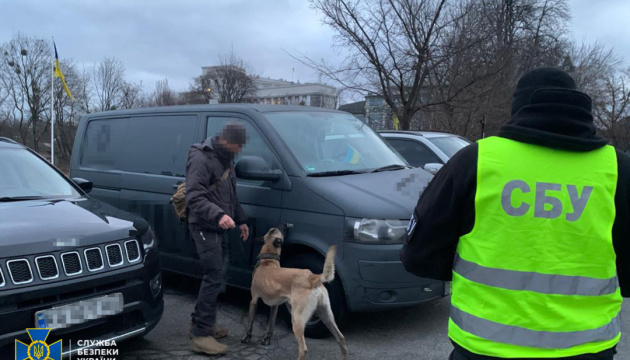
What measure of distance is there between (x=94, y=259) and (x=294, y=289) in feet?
4.72

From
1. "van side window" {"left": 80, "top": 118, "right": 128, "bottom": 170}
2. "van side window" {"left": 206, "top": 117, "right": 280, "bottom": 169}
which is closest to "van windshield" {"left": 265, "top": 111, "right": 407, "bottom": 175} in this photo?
"van side window" {"left": 206, "top": 117, "right": 280, "bottom": 169}

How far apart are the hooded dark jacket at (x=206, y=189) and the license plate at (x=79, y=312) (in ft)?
2.69

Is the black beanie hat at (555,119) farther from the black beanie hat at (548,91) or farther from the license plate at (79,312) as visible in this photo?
the license plate at (79,312)

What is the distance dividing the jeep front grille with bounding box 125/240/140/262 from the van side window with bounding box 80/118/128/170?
2442 mm

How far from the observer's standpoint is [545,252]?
5.39 ft

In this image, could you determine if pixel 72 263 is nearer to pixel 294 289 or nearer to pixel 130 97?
pixel 294 289

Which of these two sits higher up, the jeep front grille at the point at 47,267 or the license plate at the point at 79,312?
the jeep front grille at the point at 47,267

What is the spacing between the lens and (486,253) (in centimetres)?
170

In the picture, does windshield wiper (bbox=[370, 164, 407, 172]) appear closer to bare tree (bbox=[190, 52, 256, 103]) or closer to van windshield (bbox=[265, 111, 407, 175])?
van windshield (bbox=[265, 111, 407, 175])

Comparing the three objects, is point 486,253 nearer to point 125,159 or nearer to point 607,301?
point 607,301

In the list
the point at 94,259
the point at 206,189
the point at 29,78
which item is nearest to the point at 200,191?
the point at 206,189

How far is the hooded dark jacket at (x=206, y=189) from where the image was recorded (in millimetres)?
3775

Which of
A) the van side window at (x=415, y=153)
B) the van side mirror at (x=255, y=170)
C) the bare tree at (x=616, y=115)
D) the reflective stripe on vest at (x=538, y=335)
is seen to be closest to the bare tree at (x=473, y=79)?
the van side window at (x=415, y=153)

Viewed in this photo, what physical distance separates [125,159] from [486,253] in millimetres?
5002
